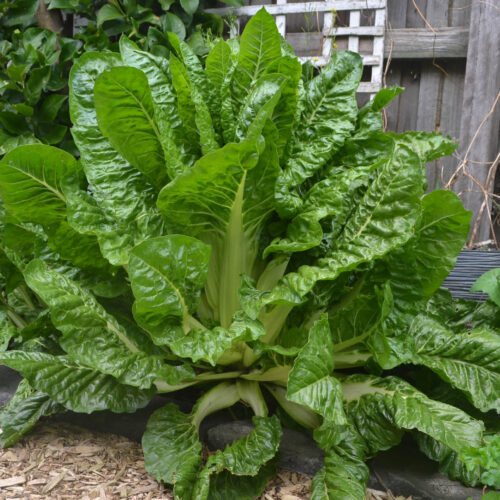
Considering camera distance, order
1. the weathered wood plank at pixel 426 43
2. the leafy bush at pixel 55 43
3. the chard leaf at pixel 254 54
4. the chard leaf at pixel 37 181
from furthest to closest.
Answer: the weathered wood plank at pixel 426 43 → the leafy bush at pixel 55 43 → the chard leaf at pixel 254 54 → the chard leaf at pixel 37 181

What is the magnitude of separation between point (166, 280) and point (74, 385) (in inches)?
15.2

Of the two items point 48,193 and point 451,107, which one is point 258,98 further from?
point 451,107

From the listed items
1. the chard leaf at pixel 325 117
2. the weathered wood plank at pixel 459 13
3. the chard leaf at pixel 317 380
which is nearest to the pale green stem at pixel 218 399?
the chard leaf at pixel 317 380

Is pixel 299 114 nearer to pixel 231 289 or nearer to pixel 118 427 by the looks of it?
pixel 231 289

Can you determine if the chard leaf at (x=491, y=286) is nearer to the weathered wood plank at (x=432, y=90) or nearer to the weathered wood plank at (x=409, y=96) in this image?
the weathered wood plank at (x=432, y=90)

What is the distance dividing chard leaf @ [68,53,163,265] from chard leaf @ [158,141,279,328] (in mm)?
98

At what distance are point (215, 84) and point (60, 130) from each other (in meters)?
2.27

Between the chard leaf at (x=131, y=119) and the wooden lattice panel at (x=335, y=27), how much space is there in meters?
2.57

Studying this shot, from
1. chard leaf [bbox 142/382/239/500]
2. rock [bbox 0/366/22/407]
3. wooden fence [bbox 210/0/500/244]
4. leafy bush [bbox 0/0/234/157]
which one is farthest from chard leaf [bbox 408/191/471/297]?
leafy bush [bbox 0/0/234/157]

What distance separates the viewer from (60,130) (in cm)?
344

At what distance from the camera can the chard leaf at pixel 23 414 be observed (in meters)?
1.41

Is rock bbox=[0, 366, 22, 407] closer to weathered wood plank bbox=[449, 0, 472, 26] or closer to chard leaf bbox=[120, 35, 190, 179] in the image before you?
chard leaf bbox=[120, 35, 190, 179]

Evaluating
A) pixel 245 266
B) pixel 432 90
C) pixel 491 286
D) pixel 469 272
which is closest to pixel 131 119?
pixel 245 266

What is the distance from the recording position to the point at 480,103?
3.53 meters
